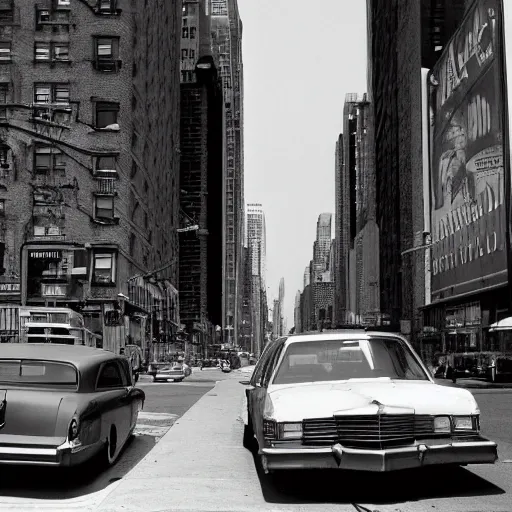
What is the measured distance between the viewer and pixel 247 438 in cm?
1201

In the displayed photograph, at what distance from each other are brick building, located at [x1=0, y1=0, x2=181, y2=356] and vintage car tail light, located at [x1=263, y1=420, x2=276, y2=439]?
50007mm

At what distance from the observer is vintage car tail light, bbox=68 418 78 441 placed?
846 cm

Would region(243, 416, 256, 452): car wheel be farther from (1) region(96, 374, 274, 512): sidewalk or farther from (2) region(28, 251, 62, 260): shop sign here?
(2) region(28, 251, 62, 260): shop sign

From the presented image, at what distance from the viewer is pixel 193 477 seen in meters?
8.96

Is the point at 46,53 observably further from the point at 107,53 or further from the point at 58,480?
the point at 58,480

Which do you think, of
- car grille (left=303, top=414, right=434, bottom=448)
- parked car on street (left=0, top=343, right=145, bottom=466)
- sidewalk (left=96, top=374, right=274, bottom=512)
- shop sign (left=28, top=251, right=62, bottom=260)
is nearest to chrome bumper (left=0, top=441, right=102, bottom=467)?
parked car on street (left=0, top=343, right=145, bottom=466)

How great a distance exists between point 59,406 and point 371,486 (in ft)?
10.8

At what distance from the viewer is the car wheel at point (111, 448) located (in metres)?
9.91

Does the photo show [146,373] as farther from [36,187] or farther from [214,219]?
[214,219]

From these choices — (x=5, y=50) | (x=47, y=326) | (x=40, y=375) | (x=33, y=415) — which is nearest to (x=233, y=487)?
(x=33, y=415)

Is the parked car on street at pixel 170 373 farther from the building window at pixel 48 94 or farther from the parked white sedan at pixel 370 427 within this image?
the parked white sedan at pixel 370 427

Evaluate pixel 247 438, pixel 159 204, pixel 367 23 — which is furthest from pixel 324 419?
pixel 367 23

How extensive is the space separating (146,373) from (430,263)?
1667 inches

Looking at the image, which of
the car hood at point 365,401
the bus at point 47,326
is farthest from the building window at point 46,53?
the car hood at point 365,401
